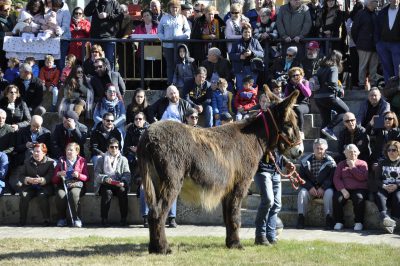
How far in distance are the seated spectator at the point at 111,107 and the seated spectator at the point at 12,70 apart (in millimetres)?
2334

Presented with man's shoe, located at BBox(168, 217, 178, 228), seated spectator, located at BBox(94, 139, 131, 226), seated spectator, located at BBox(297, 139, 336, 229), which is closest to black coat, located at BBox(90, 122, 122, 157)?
seated spectator, located at BBox(94, 139, 131, 226)

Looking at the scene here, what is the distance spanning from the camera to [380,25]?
18.5 metres

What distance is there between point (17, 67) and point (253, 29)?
5122 mm

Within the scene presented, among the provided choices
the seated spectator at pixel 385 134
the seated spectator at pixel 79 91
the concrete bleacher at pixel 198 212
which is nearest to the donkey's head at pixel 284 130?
the concrete bleacher at pixel 198 212

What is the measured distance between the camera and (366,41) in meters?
18.7

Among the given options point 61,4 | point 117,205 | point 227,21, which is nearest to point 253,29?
point 227,21

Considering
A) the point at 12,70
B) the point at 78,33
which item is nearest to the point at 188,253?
the point at 12,70

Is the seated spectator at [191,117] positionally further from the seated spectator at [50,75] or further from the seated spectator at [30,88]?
the seated spectator at [50,75]

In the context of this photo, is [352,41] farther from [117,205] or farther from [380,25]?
[117,205]

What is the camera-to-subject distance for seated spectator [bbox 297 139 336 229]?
1542 cm

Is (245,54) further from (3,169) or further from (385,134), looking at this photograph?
(3,169)

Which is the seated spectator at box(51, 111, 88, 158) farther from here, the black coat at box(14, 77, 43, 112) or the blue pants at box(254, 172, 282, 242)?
the blue pants at box(254, 172, 282, 242)

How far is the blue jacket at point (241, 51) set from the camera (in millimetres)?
18828

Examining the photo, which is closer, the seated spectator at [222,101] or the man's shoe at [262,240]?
the man's shoe at [262,240]
